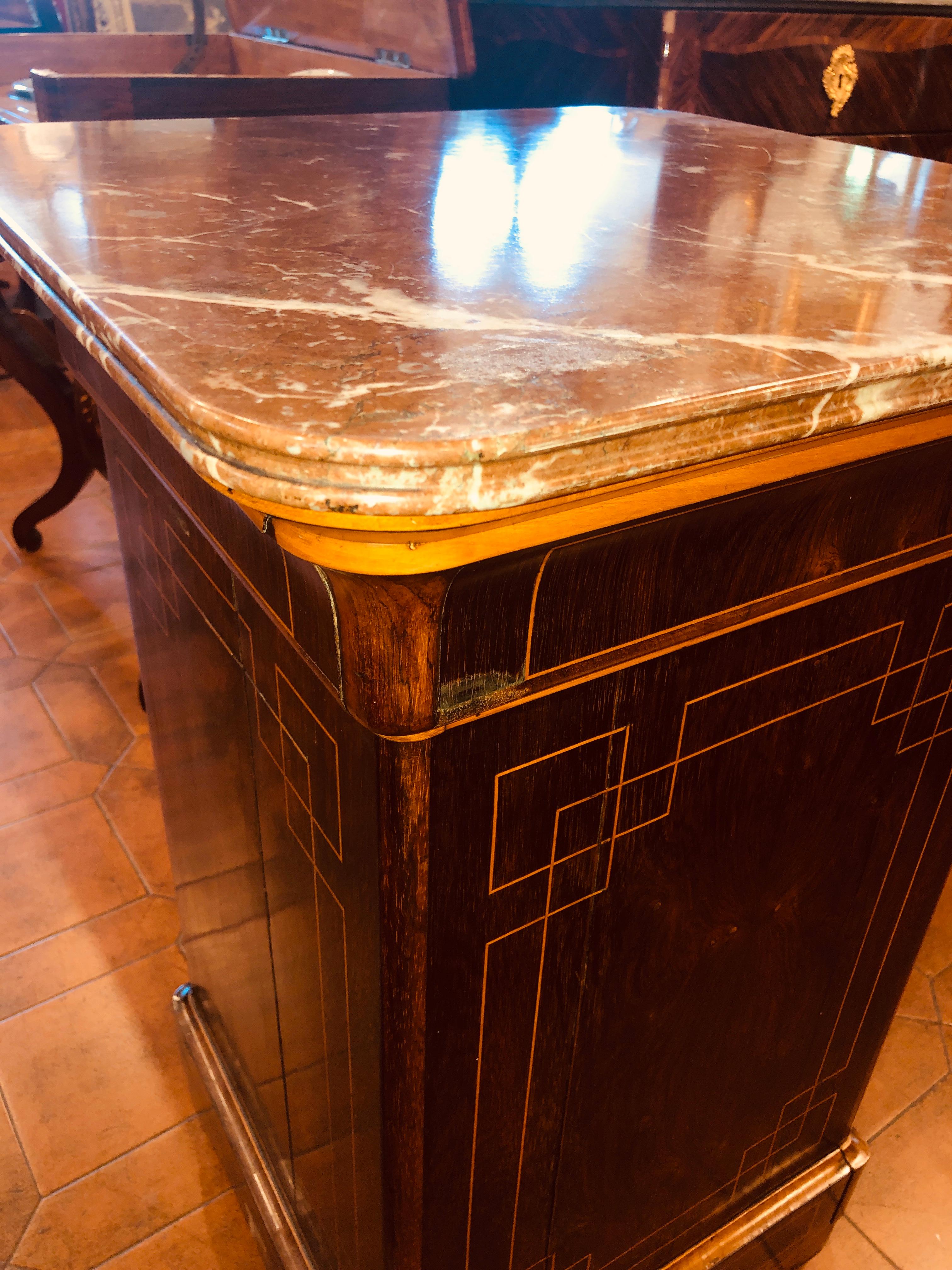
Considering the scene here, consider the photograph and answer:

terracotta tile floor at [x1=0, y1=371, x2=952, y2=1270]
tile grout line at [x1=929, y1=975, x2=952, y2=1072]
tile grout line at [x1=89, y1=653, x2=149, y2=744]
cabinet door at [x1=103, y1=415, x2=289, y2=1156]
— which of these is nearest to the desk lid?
cabinet door at [x1=103, y1=415, x2=289, y2=1156]

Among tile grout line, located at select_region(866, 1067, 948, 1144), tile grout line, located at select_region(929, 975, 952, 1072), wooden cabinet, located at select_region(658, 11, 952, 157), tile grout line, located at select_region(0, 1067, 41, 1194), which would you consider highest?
wooden cabinet, located at select_region(658, 11, 952, 157)

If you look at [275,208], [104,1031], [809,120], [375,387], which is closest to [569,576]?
Answer: [375,387]

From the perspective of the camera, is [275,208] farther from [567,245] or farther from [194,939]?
[194,939]

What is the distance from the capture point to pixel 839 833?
0.92 meters

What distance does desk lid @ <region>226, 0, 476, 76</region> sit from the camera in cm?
191

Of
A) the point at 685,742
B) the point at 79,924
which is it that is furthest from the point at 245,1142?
the point at 685,742

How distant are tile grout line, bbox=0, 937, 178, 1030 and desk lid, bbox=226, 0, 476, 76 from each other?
1781mm

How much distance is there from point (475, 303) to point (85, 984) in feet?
4.95

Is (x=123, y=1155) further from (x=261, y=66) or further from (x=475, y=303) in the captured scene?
(x=261, y=66)

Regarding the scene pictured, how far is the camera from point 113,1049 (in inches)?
62.1

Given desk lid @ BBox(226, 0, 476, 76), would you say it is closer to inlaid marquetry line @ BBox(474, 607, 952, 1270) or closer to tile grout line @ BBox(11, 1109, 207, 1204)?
inlaid marquetry line @ BBox(474, 607, 952, 1270)

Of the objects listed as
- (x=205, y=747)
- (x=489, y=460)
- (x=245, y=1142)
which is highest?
(x=489, y=460)

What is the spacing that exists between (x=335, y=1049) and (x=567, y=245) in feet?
2.21

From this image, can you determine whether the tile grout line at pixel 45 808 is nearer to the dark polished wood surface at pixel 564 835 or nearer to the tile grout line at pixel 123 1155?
the tile grout line at pixel 123 1155
